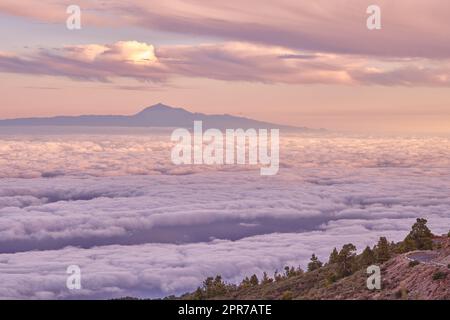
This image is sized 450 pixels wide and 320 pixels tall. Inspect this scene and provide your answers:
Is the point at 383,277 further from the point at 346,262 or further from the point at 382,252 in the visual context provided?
the point at 346,262

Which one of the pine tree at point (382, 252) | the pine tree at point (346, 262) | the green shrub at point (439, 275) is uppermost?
the green shrub at point (439, 275)

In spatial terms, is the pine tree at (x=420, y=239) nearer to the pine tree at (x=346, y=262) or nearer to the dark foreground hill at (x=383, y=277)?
the dark foreground hill at (x=383, y=277)

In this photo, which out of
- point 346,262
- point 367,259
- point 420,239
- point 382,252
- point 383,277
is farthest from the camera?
point 346,262

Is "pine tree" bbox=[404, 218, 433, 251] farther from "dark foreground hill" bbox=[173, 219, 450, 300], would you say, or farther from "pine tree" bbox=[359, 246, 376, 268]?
"pine tree" bbox=[359, 246, 376, 268]

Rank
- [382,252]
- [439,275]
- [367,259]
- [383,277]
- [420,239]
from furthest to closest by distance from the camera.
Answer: [420,239] → [367,259] → [382,252] → [383,277] → [439,275]

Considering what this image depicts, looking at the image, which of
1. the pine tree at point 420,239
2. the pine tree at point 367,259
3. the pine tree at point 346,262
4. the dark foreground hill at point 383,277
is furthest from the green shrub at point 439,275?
the pine tree at point 346,262

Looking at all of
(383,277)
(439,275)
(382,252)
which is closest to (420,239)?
(382,252)

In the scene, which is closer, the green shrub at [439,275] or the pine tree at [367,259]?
the green shrub at [439,275]

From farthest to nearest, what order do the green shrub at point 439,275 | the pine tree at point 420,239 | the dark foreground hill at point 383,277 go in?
1. the pine tree at point 420,239
2. the dark foreground hill at point 383,277
3. the green shrub at point 439,275

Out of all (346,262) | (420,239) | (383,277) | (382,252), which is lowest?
(346,262)
